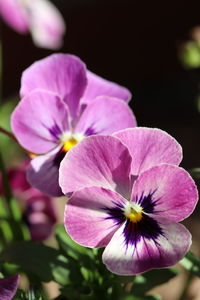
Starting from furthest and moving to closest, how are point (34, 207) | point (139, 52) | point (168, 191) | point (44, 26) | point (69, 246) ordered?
point (139, 52) → point (44, 26) → point (34, 207) → point (69, 246) → point (168, 191)

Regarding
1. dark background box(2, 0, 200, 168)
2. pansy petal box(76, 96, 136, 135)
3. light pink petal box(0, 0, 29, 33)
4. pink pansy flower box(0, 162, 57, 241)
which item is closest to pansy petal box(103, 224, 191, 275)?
pansy petal box(76, 96, 136, 135)

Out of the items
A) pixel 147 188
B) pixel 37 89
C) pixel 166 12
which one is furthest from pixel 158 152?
pixel 166 12

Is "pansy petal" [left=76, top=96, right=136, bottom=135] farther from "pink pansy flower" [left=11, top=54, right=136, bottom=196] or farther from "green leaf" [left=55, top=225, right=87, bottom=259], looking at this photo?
"green leaf" [left=55, top=225, right=87, bottom=259]

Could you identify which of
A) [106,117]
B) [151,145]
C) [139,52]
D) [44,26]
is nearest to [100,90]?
[106,117]

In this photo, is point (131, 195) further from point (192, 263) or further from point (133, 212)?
point (192, 263)

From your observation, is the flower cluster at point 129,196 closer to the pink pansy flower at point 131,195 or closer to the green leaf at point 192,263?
the pink pansy flower at point 131,195

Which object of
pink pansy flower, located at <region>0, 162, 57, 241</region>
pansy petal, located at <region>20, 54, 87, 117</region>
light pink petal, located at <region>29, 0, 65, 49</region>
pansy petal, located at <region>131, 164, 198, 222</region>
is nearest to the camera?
pansy petal, located at <region>131, 164, 198, 222</region>
